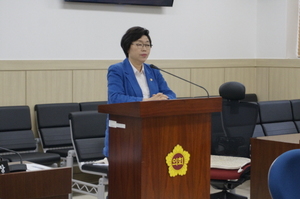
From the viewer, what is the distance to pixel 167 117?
116 inches

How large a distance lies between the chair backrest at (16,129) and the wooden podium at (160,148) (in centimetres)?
215

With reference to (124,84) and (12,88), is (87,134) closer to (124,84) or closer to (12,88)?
(12,88)

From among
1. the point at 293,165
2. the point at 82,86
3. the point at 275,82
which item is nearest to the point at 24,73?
the point at 82,86

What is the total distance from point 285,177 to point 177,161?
1133 mm

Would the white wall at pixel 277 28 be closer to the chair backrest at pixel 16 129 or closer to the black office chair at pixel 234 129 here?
the black office chair at pixel 234 129

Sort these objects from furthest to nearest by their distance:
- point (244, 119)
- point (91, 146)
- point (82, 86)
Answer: point (82, 86)
point (91, 146)
point (244, 119)

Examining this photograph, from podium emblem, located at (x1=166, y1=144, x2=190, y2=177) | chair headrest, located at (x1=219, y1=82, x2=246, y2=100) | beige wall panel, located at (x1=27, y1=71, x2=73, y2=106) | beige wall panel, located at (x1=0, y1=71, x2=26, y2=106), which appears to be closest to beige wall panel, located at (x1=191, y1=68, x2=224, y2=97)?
beige wall panel, located at (x1=27, y1=71, x2=73, y2=106)

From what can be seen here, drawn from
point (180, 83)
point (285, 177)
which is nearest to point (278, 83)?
point (180, 83)

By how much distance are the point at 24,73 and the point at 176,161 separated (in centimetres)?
296

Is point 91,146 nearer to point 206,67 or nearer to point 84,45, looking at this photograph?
point 84,45

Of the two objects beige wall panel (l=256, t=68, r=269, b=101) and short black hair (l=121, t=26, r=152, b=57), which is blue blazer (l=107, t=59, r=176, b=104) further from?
beige wall panel (l=256, t=68, r=269, b=101)

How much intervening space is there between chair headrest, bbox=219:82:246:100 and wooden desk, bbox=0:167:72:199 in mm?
1918

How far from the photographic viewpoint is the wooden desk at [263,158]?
3.88 metres

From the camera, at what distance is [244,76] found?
24.2 ft
